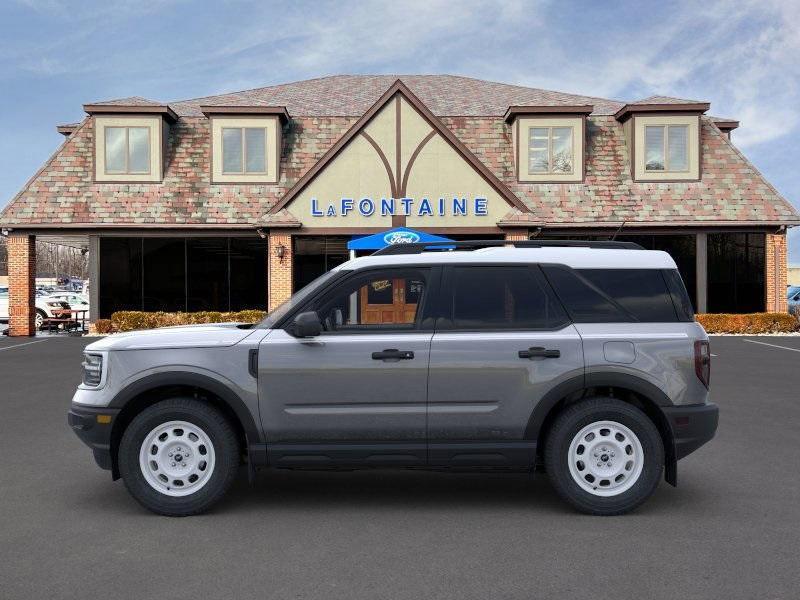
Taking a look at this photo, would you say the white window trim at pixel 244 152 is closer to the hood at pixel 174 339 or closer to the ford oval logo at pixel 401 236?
the ford oval logo at pixel 401 236

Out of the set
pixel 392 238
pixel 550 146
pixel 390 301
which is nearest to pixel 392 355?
pixel 390 301

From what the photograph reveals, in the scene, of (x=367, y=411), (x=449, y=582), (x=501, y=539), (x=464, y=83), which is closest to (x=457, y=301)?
(x=367, y=411)

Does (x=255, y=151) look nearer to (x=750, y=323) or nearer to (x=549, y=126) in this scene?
(x=549, y=126)

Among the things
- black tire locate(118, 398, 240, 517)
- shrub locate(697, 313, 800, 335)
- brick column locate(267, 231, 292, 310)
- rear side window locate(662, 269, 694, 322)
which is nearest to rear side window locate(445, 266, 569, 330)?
rear side window locate(662, 269, 694, 322)

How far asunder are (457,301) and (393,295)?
2.09 feet

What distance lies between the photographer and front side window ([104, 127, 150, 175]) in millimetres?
25734

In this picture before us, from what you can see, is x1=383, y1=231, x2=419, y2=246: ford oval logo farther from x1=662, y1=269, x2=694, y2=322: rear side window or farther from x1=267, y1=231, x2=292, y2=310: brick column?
x1=662, y1=269, x2=694, y2=322: rear side window

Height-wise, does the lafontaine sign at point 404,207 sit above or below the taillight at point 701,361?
above

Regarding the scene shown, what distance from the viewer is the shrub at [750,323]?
82.9 feet

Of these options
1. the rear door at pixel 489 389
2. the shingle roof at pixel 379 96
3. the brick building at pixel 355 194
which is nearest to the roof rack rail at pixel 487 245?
the rear door at pixel 489 389

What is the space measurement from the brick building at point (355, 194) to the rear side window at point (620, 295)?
59.8 ft

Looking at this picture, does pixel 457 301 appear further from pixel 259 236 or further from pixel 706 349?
pixel 259 236

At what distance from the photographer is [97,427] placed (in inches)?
230

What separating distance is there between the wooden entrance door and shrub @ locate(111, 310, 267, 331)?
61.6ft
